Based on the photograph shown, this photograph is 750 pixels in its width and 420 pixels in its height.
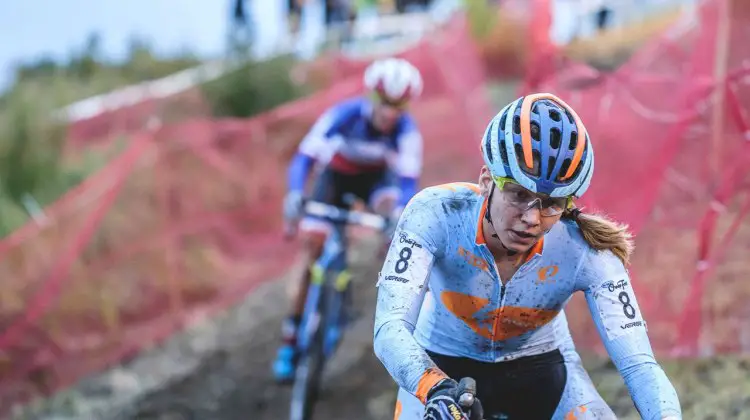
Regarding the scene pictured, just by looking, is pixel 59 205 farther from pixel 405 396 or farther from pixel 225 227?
pixel 405 396

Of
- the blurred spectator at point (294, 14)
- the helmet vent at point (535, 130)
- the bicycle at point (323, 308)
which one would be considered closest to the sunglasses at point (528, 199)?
the helmet vent at point (535, 130)

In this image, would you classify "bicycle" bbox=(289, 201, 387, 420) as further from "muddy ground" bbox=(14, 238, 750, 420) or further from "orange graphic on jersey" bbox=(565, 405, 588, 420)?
"orange graphic on jersey" bbox=(565, 405, 588, 420)

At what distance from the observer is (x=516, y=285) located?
3.40m

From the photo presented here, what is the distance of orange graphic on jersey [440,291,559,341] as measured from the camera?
344 centimetres

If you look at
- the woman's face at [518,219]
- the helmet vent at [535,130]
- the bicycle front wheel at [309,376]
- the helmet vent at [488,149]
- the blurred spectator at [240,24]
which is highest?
the helmet vent at [535,130]

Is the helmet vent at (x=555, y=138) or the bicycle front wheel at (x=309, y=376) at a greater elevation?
the helmet vent at (x=555, y=138)

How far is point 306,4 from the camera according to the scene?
1705 cm

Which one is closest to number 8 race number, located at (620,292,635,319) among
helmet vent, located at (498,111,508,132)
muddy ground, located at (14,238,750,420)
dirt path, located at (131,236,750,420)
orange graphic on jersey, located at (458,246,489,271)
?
orange graphic on jersey, located at (458,246,489,271)

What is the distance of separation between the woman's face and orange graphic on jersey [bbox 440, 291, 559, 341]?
0.33m

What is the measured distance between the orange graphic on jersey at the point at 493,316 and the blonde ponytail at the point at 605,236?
1.06ft

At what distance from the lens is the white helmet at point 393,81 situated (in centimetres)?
665

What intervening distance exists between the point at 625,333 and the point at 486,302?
497 mm

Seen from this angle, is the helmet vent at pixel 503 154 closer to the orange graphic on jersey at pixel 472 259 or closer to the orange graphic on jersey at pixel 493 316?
the orange graphic on jersey at pixel 472 259

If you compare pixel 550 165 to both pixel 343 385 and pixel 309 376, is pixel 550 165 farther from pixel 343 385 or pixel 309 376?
pixel 343 385
